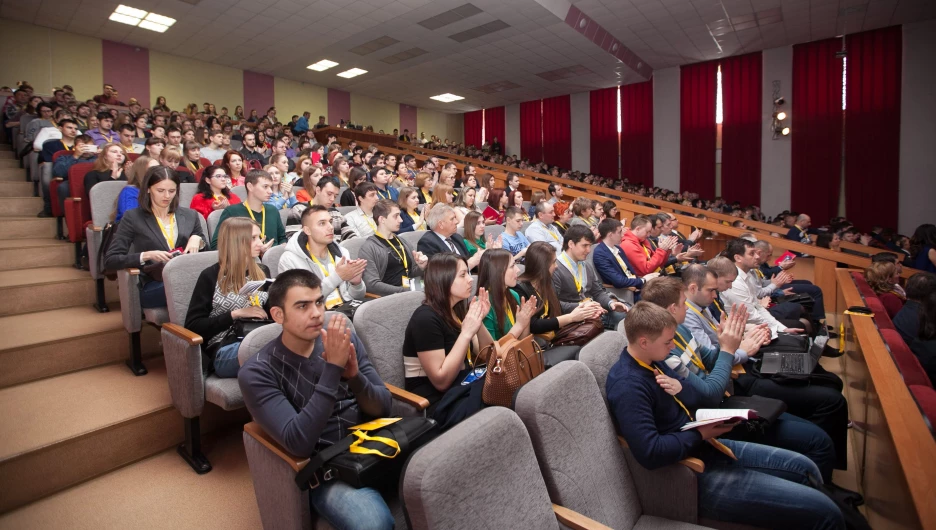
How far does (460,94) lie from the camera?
1371 centimetres

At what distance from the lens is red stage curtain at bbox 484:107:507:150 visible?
15.5 m

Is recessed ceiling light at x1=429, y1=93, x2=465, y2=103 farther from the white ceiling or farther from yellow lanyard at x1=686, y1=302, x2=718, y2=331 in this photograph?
yellow lanyard at x1=686, y1=302, x2=718, y2=331

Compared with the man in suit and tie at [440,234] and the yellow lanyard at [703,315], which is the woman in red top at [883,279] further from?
the man in suit and tie at [440,234]

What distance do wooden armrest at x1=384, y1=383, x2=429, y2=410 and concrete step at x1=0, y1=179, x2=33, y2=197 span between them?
4.88 m

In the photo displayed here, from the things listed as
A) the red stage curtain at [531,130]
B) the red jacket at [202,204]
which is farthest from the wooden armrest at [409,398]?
the red stage curtain at [531,130]

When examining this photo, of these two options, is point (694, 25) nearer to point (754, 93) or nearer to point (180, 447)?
point (754, 93)

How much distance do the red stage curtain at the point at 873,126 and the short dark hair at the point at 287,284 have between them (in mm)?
11320

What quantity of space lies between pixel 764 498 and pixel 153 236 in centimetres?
295

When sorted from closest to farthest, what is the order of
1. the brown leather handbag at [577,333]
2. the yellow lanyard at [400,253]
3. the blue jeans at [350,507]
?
1. the blue jeans at [350,507]
2. the brown leather handbag at [577,333]
3. the yellow lanyard at [400,253]

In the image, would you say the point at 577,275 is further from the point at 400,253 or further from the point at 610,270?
the point at 400,253

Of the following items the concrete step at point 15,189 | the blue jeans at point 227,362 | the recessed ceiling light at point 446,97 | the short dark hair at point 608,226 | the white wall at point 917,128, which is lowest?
the blue jeans at point 227,362

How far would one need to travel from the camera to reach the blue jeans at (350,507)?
1.26m

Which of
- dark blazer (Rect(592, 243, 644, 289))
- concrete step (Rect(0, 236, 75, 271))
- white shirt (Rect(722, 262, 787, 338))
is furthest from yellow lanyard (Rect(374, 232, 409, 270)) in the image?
concrete step (Rect(0, 236, 75, 271))

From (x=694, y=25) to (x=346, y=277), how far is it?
869cm
